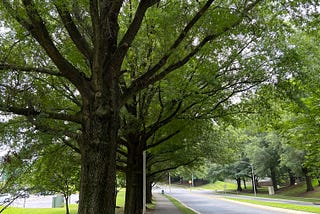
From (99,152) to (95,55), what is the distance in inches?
68.6

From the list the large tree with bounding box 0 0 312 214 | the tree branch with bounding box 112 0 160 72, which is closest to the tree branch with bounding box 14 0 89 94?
the large tree with bounding box 0 0 312 214

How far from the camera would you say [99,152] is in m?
5.38

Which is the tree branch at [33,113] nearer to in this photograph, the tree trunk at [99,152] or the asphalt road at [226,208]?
the tree trunk at [99,152]

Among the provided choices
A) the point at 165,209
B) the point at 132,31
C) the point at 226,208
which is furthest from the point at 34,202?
the point at 132,31

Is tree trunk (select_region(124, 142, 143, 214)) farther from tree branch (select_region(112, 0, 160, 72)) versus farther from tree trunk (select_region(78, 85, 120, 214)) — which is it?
tree branch (select_region(112, 0, 160, 72))

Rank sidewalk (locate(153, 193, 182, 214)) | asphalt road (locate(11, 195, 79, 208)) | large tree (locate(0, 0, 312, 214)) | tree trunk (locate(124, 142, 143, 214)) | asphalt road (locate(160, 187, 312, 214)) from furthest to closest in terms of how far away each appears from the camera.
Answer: asphalt road (locate(160, 187, 312, 214))
sidewalk (locate(153, 193, 182, 214))
tree trunk (locate(124, 142, 143, 214))
asphalt road (locate(11, 195, 79, 208))
large tree (locate(0, 0, 312, 214))

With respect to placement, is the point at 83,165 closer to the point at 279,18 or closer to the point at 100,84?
the point at 100,84

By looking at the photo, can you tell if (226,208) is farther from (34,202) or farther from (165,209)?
(34,202)

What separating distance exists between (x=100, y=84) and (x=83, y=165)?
1.46m

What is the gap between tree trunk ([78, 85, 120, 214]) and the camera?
17.2ft

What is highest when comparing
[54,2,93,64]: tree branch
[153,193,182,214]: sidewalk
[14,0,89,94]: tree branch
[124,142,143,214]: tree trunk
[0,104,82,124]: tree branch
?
[54,2,93,64]: tree branch

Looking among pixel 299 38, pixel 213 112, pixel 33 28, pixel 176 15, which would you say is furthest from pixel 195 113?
pixel 33 28

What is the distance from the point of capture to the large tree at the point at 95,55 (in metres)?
5.39

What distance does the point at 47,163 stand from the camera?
10.8 meters
